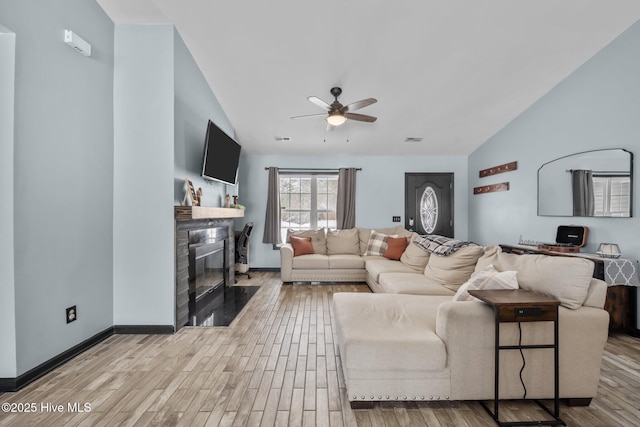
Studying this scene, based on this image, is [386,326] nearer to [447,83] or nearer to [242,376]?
[242,376]

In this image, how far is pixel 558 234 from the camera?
3906 millimetres

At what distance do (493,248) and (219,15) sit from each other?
3346 millimetres

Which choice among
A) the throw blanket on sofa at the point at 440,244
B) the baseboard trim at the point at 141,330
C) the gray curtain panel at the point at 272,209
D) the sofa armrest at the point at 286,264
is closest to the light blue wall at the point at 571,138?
the throw blanket on sofa at the point at 440,244

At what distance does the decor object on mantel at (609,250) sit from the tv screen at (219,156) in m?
4.50

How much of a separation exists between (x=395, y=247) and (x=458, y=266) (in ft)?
5.94

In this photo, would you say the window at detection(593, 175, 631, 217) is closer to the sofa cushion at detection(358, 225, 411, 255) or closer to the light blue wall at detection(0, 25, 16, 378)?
the sofa cushion at detection(358, 225, 411, 255)

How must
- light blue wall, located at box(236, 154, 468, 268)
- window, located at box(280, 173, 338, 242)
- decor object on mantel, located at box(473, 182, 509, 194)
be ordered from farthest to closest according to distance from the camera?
1. window, located at box(280, 173, 338, 242)
2. light blue wall, located at box(236, 154, 468, 268)
3. decor object on mantel, located at box(473, 182, 509, 194)

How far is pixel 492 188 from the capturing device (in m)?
5.42

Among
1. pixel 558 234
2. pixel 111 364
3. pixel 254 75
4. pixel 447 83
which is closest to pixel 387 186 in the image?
pixel 447 83

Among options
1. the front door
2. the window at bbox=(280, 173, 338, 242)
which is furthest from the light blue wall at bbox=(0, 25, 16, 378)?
the front door

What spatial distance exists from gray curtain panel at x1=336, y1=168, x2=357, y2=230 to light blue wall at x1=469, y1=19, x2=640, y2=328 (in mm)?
2515

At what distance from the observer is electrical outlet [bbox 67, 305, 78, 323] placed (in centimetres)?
234

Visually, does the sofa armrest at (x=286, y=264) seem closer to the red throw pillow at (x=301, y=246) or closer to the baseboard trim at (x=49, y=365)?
the red throw pillow at (x=301, y=246)

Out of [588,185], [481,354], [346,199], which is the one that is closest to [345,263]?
[346,199]
